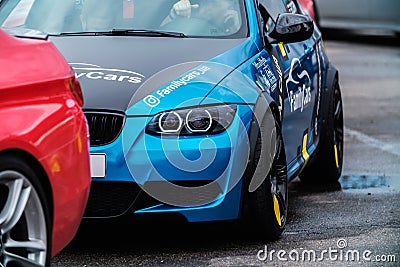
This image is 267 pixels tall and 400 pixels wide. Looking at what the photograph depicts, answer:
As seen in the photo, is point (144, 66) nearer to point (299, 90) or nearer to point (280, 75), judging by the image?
point (280, 75)

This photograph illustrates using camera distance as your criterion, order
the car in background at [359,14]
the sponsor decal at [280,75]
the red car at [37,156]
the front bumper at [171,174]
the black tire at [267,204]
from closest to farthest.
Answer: the red car at [37,156]
the front bumper at [171,174]
the black tire at [267,204]
the sponsor decal at [280,75]
the car in background at [359,14]

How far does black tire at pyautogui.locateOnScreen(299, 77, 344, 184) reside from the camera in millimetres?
8250

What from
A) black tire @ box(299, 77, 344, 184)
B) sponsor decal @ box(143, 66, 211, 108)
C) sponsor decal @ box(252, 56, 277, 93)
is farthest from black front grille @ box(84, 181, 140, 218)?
black tire @ box(299, 77, 344, 184)

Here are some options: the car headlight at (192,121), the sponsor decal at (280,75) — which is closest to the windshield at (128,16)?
the sponsor decal at (280,75)

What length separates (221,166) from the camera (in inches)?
232

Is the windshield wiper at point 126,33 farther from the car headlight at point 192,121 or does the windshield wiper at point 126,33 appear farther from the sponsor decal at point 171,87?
the car headlight at point 192,121

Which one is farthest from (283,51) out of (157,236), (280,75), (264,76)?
(157,236)

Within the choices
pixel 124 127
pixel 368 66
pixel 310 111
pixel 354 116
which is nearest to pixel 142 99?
pixel 124 127

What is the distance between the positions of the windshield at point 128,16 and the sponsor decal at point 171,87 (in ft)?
2.37

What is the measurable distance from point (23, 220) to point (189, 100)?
1544 millimetres

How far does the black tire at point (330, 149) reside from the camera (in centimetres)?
825

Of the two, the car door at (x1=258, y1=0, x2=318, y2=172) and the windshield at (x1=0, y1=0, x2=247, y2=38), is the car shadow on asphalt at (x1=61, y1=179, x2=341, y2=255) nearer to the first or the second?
the car door at (x1=258, y1=0, x2=318, y2=172)

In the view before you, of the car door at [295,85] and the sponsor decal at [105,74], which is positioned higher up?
the sponsor decal at [105,74]

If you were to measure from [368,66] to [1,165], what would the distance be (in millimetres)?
12868
